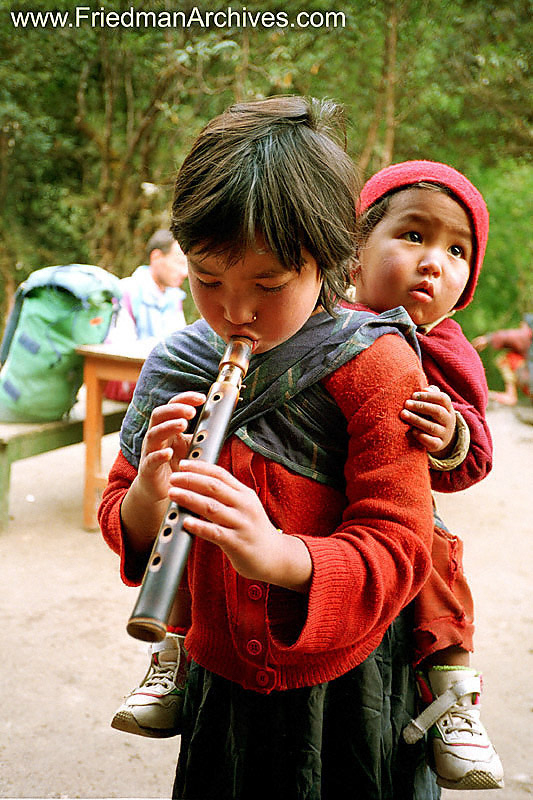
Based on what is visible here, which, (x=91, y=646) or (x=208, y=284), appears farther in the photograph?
(x=91, y=646)

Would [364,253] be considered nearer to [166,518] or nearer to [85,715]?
[166,518]

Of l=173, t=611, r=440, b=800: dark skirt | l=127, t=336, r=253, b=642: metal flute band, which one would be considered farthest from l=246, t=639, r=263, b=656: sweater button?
l=127, t=336, r=253, b=642: metal flute band

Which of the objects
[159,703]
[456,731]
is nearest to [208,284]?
[159,703]

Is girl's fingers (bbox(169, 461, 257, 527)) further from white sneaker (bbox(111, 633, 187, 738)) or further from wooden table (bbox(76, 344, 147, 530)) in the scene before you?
wooden table (bbox(76, 344, 147, 530))

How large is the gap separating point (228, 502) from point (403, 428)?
25 centimetres

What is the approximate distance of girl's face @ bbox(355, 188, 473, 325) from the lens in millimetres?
1186

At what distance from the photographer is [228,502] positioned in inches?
29.7

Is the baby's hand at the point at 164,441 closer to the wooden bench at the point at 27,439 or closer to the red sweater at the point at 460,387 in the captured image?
the red sweater at the point at 460,387

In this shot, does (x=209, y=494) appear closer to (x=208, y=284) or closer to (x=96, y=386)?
(x=208, y=284)

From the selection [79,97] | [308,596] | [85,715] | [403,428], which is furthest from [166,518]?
[79,97]

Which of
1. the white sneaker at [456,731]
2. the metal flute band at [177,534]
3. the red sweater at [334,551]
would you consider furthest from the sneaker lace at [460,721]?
the metal flute band at [177,534]

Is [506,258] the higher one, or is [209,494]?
[209,494]

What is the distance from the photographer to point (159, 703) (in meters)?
1.23

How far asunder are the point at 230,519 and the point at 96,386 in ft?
10.2
